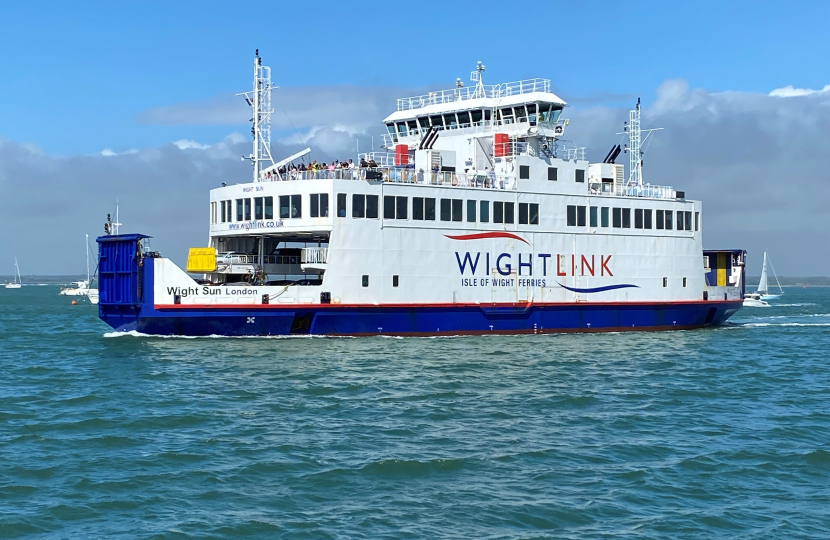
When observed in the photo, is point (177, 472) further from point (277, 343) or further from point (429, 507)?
point (277, 343)

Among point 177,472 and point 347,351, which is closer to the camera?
point 177,472

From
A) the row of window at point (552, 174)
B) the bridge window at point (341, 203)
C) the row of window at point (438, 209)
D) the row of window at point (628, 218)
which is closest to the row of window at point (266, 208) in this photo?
the bridge window at point (341, 203)

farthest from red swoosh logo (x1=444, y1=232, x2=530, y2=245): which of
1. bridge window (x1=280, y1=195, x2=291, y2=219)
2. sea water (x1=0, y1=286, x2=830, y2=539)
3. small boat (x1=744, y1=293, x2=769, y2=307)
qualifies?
small boat (x1=744, y1=293, x2=769, y2=307)

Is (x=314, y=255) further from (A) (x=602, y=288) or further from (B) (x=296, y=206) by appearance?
(A) (x=602, y=288)

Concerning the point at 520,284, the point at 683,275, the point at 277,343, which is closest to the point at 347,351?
the point at 277,343

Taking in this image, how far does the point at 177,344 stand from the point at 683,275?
67.6 ft

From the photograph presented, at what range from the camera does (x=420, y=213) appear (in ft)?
96.3

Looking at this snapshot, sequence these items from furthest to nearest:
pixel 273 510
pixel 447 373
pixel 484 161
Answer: pixel 484 161, pixel 447 373, pixel 273 510

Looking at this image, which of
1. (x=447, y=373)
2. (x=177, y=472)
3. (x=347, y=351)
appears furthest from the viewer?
(x=347, y=351)

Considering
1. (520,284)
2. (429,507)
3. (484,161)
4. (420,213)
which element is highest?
(484,161)

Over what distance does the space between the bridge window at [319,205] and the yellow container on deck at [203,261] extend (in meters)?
3.54

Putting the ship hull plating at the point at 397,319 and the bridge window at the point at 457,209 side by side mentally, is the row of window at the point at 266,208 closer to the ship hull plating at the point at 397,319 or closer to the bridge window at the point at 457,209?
the ship hull plating at the point at 397,319

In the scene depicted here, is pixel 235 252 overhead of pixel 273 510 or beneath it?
overhead

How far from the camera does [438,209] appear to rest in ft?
97.5
